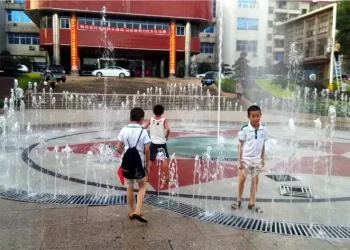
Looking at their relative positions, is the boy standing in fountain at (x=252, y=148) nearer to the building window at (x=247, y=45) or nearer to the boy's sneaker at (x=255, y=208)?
the boy's sneaker at (x=255, y=208)

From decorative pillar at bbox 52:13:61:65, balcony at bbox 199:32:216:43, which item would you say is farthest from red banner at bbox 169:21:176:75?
balcony at bbox 199:32:216:43

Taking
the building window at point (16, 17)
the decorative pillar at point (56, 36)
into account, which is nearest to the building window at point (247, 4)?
the decorative pillar at point (56, 36)

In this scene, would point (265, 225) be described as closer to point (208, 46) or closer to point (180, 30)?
point (180, 30)

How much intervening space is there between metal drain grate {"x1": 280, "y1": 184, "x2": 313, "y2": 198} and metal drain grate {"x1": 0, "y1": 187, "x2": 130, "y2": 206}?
7.84ft

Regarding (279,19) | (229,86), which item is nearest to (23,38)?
(279,19)

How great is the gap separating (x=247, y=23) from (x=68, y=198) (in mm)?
15501

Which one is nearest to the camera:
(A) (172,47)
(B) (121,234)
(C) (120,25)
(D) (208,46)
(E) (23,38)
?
(B) (121,234)

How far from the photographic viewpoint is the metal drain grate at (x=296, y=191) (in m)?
5.51

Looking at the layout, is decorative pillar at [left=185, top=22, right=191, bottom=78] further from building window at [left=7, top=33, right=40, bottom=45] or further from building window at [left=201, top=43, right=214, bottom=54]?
building window at [left=7, top=33, right=40, bottom=45]

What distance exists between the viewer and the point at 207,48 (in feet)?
190

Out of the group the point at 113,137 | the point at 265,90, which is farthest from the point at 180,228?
the point at 265,90

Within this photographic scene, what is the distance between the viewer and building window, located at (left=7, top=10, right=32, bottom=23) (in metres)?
52.6

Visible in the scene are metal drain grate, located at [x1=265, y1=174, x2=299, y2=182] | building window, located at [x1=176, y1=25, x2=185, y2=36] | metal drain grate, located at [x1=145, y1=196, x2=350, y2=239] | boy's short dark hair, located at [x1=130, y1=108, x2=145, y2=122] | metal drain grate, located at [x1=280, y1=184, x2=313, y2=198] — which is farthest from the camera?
building window, located at [x1=176, y1=25, x2=185, y2=36]

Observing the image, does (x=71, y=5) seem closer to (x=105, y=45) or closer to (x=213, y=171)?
(x=105, y=45)
